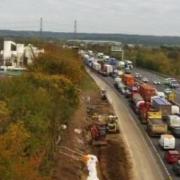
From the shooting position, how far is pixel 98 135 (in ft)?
188

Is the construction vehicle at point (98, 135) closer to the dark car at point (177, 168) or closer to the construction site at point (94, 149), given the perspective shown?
the construction site at point (94, 149)

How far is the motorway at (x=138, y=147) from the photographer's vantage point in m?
44.8

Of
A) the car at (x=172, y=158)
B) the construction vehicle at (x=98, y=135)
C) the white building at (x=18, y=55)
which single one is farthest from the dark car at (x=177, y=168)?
the white building at (x=18, y=55)

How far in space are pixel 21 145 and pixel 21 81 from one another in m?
27.3

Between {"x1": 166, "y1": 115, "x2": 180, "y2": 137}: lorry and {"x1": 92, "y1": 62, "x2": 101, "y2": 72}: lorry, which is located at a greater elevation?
{"x1": 166, "y1": 115, "x2": 180, "y2": 137}: lorry

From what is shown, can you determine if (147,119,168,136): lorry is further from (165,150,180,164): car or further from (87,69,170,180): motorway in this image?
(165,150,180,164): car

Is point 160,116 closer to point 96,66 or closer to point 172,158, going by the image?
point 172,158

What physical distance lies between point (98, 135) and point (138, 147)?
14.4 feet

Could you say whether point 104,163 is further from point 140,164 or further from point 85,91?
point 85,91

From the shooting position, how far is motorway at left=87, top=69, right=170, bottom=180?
44.8m

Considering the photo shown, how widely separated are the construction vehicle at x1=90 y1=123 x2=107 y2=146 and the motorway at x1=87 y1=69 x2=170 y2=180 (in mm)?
2230

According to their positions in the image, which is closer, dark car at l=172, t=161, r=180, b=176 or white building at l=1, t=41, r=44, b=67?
dark car at l=172, t=161, r=180, b=176

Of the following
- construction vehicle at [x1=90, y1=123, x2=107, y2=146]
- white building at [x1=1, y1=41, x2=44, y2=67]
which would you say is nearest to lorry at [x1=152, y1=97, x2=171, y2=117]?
construction vehicle at [x1=90, y1=123, x2=107, y2=146]

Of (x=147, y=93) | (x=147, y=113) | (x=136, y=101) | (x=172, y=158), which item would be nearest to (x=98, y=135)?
(x=147, y=113)
